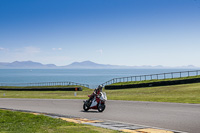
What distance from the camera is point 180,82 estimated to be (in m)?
37.3

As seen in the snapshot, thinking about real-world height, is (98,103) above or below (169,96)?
above

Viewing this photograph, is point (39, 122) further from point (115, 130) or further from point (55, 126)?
point (115, 130)

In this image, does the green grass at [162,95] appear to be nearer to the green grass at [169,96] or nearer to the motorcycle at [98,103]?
the green grass at [169,96]

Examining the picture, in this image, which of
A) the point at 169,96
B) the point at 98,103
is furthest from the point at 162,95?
the point at 98,103

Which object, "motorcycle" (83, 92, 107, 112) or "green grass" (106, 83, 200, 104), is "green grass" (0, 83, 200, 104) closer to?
"green grass" (106, 83, 200, 104)

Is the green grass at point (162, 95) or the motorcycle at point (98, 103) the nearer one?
the motorcycle at point (98, 103)

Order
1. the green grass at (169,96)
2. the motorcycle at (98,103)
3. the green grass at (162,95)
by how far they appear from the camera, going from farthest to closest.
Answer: the green grass at (162,95), the green grass at (169,96), the motorcycle at (98,103)

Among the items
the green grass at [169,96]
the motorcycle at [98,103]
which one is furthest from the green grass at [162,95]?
the motorcycle at [98,103]

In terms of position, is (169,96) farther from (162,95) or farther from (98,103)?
(98,103)

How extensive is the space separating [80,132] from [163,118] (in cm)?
510

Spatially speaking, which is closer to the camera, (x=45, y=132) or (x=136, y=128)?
(x=45, y=132)

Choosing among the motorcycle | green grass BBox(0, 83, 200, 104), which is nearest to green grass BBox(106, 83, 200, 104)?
green grass BBox(0, 83, 200, 104)

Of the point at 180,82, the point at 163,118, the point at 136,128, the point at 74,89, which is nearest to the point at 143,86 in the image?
the point at 180,82

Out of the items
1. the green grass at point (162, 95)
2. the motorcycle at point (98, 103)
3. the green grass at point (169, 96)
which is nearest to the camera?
the motorcycle at point (98, 103)
